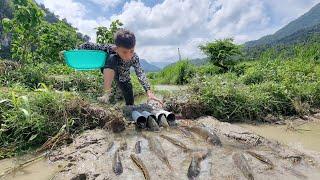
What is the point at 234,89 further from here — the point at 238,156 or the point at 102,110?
the point at 238,156

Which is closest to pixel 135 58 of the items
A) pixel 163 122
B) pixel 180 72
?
pixel 163 122

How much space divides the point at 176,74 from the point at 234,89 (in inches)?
287

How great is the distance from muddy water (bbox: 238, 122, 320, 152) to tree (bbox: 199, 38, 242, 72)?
9705 millimetres

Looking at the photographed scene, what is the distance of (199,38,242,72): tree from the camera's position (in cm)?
1634

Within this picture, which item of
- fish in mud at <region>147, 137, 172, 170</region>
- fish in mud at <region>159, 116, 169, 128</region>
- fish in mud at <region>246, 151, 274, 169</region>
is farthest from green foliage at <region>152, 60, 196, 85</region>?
fish in mud at <region>246, 151, 274, 169</region>

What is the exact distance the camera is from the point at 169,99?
7.18 meters

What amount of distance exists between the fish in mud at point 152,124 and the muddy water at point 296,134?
5.53ft

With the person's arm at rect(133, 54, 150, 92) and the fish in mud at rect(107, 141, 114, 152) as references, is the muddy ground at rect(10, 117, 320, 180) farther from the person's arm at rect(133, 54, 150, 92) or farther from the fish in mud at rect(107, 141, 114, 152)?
the person's arm at rect(133, 54, 150, 92)

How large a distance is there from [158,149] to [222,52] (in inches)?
483

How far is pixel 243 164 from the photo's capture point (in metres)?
4.00

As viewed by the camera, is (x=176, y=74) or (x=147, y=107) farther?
(x=176, y=74)

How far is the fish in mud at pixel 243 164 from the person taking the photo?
3.82m

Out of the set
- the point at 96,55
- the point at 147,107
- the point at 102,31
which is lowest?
the point at 147,107

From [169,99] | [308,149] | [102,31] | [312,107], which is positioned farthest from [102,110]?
[102,31]
